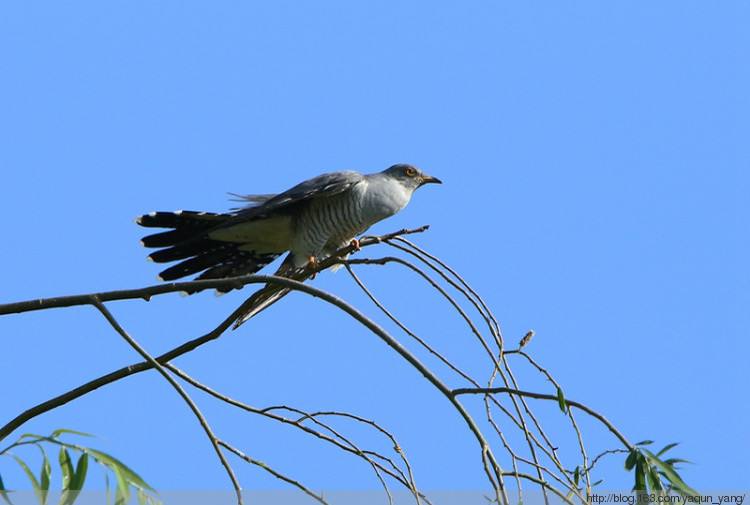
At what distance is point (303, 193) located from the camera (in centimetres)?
481

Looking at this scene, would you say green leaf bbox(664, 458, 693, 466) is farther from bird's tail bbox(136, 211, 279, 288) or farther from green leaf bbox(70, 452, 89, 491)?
bird's tail bbox(136, 211, 279, 288)

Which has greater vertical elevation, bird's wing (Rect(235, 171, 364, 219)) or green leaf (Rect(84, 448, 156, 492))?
bird's wing (Rect(235, 171, 364, 219))

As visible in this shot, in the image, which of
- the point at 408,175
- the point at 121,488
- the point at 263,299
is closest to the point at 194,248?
the point at 408,175

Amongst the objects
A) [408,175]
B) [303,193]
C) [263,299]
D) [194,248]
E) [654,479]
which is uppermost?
[408,175]

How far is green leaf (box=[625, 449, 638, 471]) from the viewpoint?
209 centimetres

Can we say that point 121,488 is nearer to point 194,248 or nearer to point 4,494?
point 4,494

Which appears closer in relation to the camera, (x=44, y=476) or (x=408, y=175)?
(x=44, y=476)

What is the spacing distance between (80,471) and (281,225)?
311 cm

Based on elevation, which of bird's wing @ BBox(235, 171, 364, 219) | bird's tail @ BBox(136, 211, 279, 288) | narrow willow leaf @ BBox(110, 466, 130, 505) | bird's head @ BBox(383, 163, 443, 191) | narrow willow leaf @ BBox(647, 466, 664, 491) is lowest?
narrow willow leaf @ BBox(110, 466, 130, 505)

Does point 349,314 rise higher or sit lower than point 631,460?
higher

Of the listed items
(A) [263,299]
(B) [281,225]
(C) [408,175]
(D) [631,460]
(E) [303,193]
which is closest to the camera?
(D) [631,460]

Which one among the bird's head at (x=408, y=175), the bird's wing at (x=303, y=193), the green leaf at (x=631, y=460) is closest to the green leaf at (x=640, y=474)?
the green leaf at (x=631, y=460)

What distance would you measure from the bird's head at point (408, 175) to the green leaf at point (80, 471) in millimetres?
3404

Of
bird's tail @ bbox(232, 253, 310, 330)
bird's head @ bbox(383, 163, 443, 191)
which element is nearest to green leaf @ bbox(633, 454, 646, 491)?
bird's tail @ bbox(232, 253, 310, 330)
